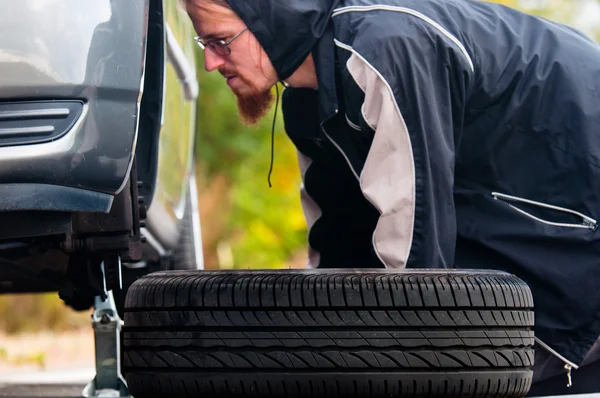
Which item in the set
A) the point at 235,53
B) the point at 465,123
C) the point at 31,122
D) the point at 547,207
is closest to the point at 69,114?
the point at 31,122

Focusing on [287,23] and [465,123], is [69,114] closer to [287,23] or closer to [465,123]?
[287,23]

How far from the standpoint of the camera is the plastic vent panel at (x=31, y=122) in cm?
183

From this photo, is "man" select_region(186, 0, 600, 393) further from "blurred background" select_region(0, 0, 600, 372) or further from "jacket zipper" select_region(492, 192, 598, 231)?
"blurred background" select_region(0, 0, 600, 372)

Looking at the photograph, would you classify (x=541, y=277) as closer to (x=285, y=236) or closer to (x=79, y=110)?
(x=79, y=110)

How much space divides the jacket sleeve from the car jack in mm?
874

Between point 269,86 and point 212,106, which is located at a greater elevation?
point 269,86

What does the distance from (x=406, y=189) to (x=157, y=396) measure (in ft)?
2.49

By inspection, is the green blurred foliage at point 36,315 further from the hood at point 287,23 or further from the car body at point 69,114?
the car body at point 69,114

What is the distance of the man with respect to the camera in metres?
2.22

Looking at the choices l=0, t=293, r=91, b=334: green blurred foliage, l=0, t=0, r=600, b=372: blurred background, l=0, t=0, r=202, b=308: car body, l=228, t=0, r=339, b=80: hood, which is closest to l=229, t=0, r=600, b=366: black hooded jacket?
l=228, t=0, r=339, b=80: hood

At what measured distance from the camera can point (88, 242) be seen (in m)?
2.22

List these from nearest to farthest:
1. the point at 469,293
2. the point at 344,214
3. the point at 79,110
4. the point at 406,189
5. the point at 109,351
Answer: the point at 79,110, the point at 469,293, the point at 406,189, the point at 109,351, the point at 344,214

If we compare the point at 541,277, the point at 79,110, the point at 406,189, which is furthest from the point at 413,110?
the point at 79,110

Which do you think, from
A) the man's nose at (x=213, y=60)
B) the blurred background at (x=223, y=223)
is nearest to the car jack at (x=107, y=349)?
the man's nose at (x=213, y=60)
